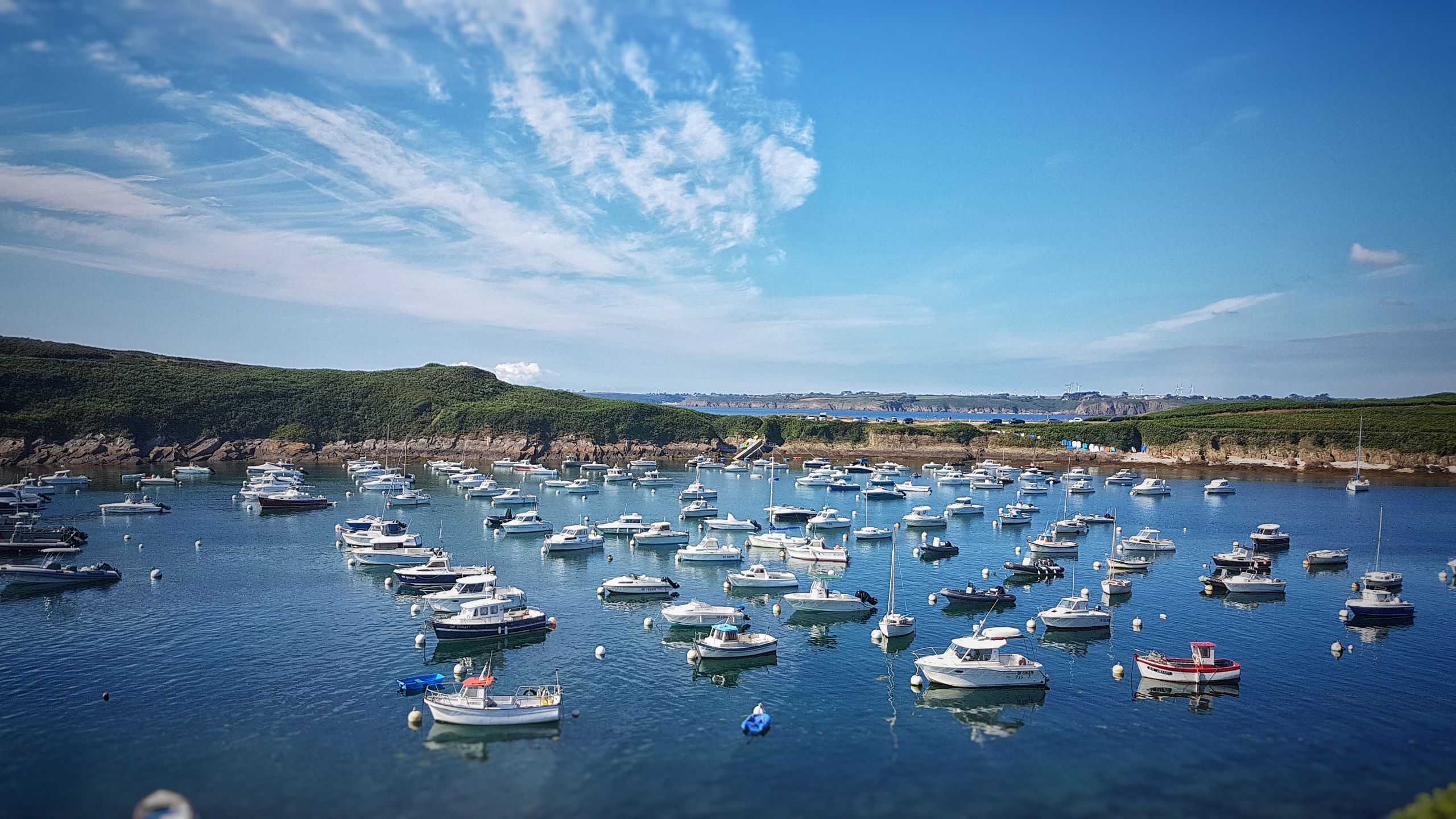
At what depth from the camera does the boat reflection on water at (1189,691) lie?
3856cm

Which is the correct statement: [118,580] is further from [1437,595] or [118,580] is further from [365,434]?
[365,434]

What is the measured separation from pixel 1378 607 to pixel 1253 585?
26.6ft

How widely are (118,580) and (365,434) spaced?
114 metres

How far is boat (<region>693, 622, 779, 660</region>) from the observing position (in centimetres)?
4222

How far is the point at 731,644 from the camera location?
42312mm

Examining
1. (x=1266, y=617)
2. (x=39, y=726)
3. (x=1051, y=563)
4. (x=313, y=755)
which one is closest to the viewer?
(x=313, y=755)

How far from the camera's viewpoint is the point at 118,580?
2208 inches

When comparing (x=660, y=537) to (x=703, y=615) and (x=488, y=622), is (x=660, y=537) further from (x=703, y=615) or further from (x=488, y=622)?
A: (x=488, y=622)

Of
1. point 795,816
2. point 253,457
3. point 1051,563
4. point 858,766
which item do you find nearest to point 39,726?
point 795,816

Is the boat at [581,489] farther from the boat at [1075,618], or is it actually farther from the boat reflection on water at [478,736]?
the boat reflection on water at [478,736]

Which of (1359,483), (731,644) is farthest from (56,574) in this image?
(1359,483)

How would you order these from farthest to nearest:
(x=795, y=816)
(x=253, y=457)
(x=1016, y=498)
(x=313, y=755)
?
(x=253, y=457) → (x=1016, y=498) → (x=313, y=755) → (x=795, y=816)

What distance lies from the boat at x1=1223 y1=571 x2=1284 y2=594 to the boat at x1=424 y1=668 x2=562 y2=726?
5157cm

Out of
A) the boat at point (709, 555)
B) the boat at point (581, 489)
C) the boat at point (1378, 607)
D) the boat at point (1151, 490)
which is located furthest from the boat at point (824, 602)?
the boat at point (1151, 490)
